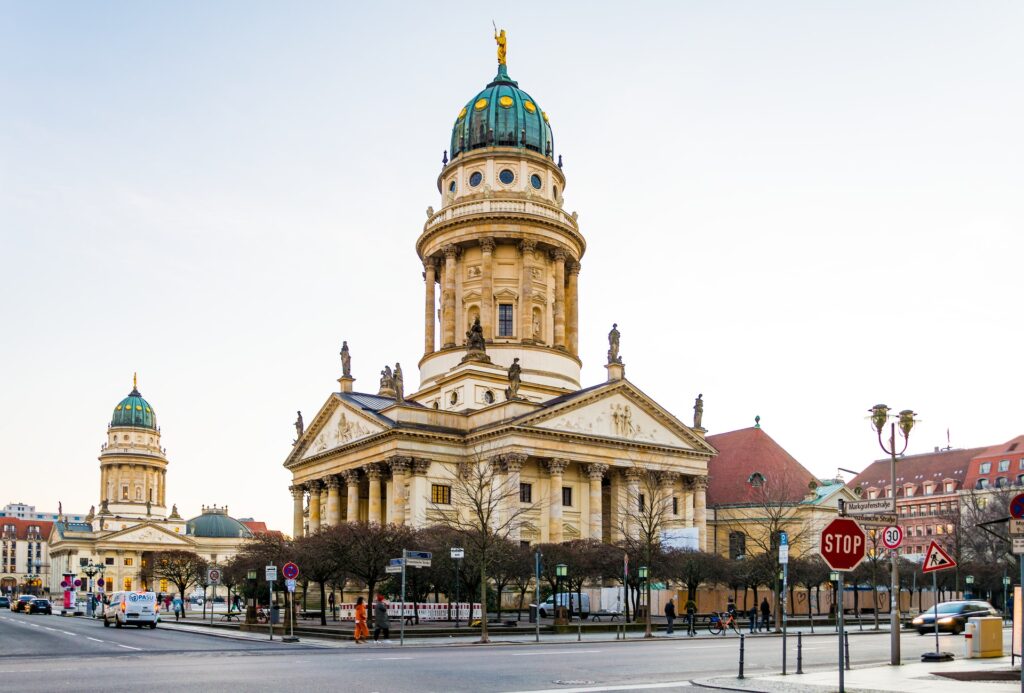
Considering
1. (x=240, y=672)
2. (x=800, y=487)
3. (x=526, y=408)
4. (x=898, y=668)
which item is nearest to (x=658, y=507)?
(x=526, y=408)

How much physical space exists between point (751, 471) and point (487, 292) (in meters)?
26.0

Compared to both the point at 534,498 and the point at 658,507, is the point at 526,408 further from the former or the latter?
the point at 658,507

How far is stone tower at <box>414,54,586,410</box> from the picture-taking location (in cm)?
8150

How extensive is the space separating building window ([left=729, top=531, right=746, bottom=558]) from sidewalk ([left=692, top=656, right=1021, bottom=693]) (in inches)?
2233

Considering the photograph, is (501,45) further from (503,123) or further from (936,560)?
(936,560)

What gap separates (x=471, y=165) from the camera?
86.9 m

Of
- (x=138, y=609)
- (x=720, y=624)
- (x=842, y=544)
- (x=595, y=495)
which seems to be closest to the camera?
(x=842, y=544)

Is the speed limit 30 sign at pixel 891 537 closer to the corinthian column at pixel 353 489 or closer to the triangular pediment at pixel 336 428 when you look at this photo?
the triangular pediment at pixel 336 428

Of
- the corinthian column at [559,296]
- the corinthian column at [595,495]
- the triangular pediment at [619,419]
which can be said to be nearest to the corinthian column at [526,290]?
the corinthian column at [559,296]

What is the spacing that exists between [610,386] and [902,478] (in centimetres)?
7235

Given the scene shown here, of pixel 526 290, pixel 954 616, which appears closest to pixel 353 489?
pixel 526 290

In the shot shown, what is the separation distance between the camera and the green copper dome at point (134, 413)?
573 feet

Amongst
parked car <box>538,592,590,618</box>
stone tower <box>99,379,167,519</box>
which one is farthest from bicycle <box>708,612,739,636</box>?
stone tower <box>99,379,167,519</box>

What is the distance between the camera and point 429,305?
87.3 m
